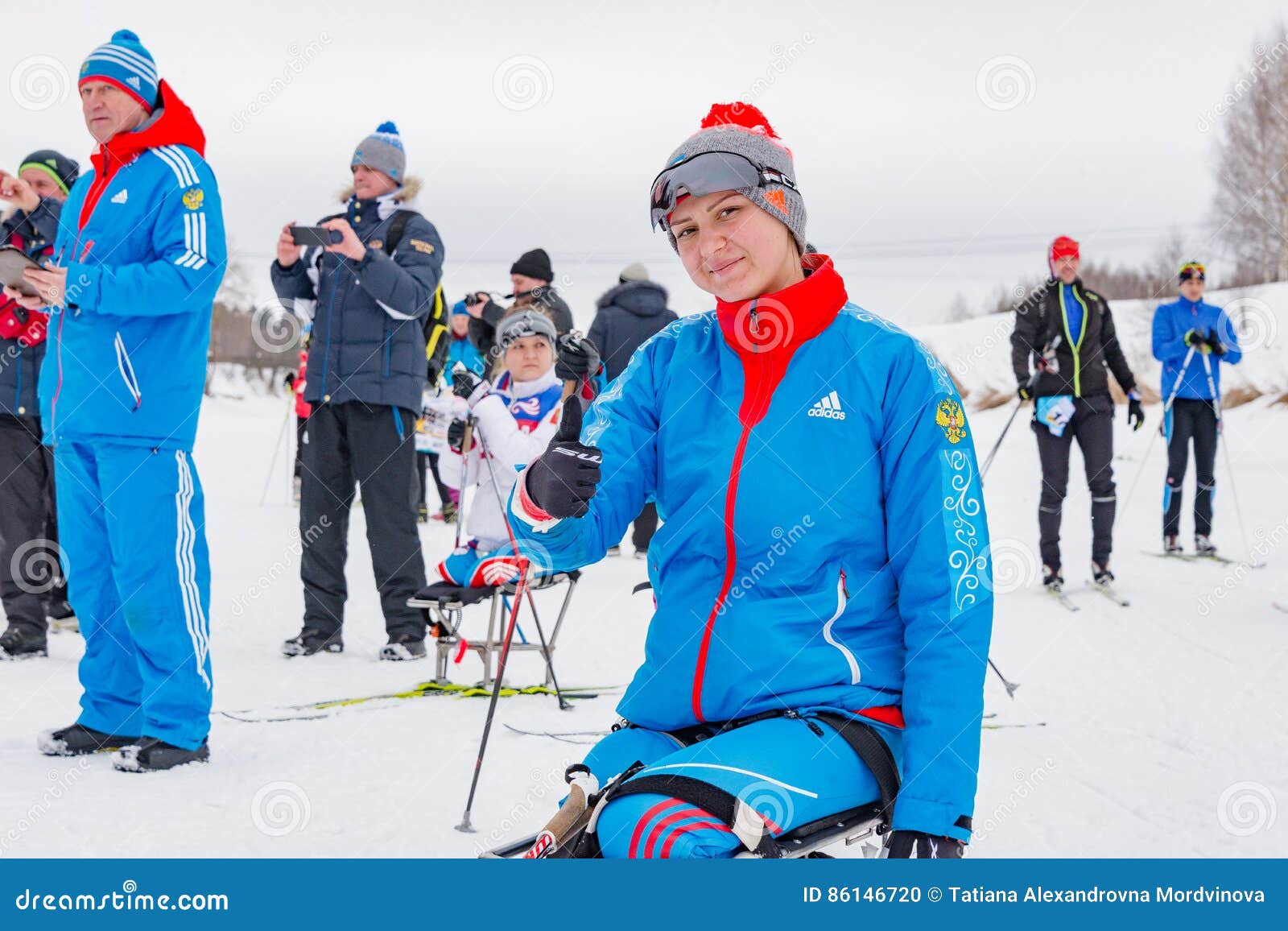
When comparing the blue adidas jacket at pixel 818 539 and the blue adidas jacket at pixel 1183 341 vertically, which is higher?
the blue adidas jacket at pixel 1183 341

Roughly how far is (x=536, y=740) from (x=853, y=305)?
2483 mm

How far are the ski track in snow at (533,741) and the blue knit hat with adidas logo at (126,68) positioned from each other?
6.97 feet

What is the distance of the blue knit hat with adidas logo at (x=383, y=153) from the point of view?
554 cm

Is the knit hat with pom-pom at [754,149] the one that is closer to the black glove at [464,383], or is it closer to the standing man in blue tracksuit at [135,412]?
the standing man in blue tracksuit at [135,412]

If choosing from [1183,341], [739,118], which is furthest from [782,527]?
[1183,341]

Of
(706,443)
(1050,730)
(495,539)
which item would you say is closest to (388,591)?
(495,539)

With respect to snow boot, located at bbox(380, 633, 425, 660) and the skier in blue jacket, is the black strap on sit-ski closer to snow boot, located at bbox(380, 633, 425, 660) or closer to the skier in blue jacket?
the skier in blue jacket

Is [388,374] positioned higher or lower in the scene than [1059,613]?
higher

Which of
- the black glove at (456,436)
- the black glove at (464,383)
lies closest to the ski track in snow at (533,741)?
the black glove at (456,436)

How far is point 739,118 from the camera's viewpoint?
2.25 metres

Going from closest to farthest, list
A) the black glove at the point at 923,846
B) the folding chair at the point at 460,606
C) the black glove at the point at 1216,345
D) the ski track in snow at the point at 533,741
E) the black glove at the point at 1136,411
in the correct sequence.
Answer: the black glove at the point at 923,846 → the ski track in snow at the point at 533,741 → the folding chair at the point at 460,606 → the black glove at the point at 1136,411 → the black glove at the point at 1216,345

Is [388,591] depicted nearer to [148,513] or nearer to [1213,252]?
[148,513]

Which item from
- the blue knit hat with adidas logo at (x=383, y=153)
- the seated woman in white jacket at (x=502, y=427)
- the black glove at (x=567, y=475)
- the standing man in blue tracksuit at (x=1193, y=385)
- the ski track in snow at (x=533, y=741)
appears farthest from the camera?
the standing man in blue tracksuit at (x=1193, y=385)

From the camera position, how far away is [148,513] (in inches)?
146
